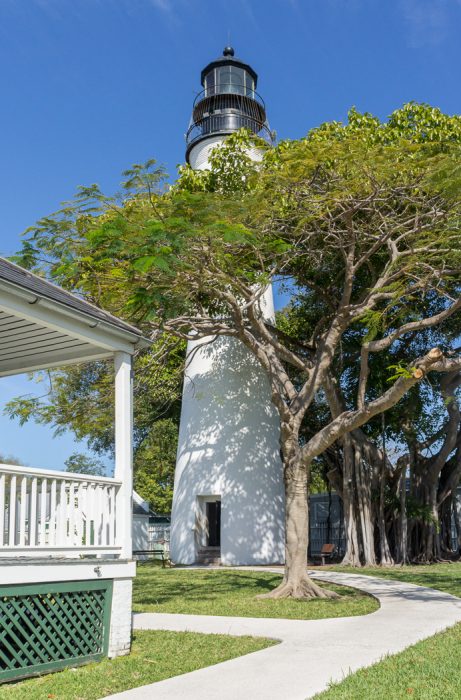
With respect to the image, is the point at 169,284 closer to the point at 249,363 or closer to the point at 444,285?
the point at 444,285

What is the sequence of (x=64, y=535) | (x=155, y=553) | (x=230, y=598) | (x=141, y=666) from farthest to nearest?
(x=155, y=553), (x=230, y=598), (x=64, y=535), (x=141, y=666)

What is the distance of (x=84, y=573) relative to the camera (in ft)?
24.4

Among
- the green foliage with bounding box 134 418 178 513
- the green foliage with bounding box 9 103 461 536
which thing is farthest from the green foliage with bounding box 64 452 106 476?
the green foliage with bounding box 9 103 461 536

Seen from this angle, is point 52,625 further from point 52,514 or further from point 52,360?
point 52,360

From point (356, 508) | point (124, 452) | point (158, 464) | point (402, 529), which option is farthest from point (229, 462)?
point (124, 452)

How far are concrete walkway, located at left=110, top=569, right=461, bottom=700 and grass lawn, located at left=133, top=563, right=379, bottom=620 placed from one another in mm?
509

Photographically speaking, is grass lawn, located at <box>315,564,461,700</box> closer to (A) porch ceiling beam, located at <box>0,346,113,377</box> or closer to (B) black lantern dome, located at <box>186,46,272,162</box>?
(A) porch ceiling beam, located at <box>0,346,113,377</box>

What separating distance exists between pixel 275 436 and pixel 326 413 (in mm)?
2405

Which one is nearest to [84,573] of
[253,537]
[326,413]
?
[253,537]

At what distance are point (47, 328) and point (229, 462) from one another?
551 inches

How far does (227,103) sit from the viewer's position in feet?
81.0

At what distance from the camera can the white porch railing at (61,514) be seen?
684 centimetres

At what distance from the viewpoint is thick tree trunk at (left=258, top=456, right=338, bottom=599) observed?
1244 cm

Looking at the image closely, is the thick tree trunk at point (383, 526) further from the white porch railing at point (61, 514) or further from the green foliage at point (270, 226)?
the white porch railing at point (61, 514)
